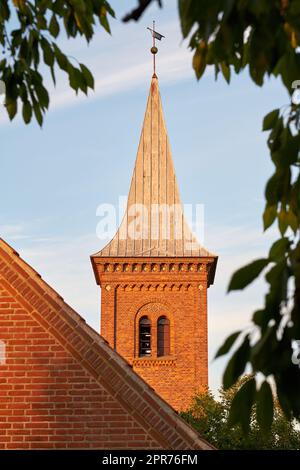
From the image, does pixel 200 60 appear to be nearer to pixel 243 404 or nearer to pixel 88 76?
pixel 88 76

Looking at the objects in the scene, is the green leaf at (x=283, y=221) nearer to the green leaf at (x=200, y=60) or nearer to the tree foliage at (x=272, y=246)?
the tree foliage at (x=272, y=246)

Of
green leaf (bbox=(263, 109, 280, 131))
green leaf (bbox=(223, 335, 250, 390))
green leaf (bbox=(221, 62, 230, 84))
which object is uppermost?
green leaf (bbox=(221, 62, 230, 84))

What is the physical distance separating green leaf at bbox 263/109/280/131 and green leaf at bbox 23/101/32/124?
170 centimetres

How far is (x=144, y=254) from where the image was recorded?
49.2 m

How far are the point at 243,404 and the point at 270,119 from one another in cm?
114

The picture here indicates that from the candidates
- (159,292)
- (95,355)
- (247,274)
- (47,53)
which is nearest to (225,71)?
(47,53)

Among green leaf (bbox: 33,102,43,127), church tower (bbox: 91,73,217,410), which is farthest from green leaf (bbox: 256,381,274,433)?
church tower (bbox: 91,73,217,410)

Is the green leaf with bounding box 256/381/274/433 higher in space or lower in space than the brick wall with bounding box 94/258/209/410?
lower

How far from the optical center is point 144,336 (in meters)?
47.8

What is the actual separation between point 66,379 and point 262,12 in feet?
26.4

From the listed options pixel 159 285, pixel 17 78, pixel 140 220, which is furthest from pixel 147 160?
pixel 17 78

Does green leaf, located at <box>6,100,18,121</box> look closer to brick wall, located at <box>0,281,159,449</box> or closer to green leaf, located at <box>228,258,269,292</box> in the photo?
green leaf, located at <box>228,258,269,292</box>

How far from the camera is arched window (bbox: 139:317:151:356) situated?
4725cm
